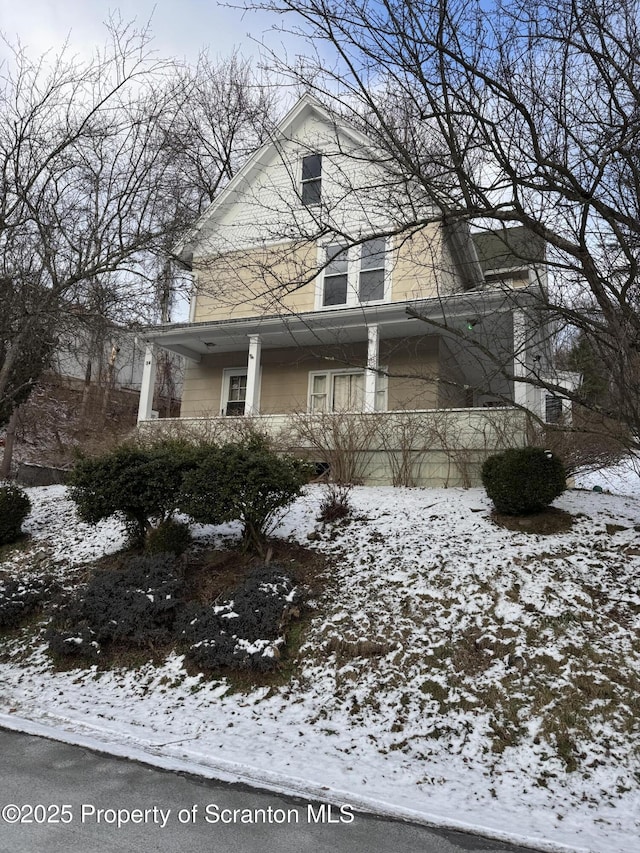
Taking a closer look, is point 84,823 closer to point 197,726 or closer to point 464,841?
point 197,726

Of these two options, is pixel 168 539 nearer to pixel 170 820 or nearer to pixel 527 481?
pixel 170 820

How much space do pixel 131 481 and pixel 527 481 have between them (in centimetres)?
493

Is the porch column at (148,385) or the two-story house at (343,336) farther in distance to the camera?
the porch column at (148,385)

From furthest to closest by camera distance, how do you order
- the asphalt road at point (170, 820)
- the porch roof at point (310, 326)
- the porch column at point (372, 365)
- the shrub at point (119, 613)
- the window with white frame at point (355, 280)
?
the window with white frame at point (355, 280) < the porch column at point (372, 365) < the porch roof at point (310, 326) < the shrub at point (119, 613) < the asphalt road at point (170, 820)

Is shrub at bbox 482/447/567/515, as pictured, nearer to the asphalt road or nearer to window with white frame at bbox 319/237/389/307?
the asphalt road

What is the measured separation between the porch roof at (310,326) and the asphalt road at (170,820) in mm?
7729

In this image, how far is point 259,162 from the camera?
47.4 feet

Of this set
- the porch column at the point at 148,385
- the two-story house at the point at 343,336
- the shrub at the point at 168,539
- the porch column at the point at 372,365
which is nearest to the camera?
the shrub at the point at 168,539

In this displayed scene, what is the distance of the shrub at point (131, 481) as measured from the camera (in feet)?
22.4

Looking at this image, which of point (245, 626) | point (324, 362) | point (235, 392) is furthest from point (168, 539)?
point (235, 392)

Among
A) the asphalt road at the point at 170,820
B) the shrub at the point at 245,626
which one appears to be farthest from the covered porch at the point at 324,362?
the asphalt road at the point at 170,820

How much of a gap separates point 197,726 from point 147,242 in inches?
284

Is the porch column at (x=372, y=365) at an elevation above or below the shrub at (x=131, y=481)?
above

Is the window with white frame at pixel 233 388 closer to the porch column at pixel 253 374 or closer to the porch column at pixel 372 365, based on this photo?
the porch column at pixel 253 374
